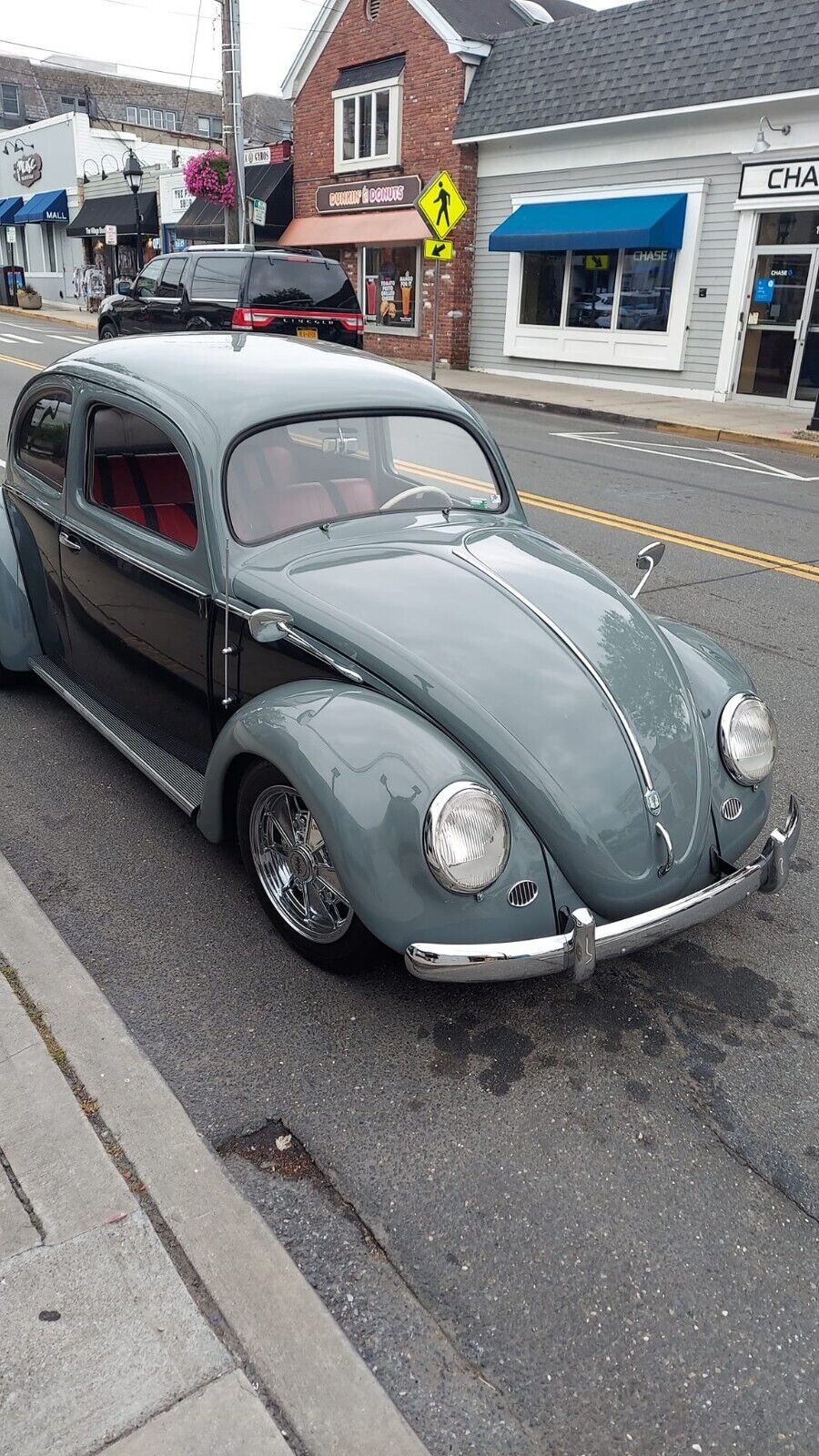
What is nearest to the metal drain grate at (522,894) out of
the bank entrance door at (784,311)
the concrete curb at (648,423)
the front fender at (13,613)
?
the front fender at (13,613)

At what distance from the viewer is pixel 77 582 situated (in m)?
4.33

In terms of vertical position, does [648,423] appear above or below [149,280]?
below

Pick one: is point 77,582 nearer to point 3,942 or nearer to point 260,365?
point 260,365

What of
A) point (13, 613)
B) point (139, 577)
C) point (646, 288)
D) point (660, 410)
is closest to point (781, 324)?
point (660, 410)

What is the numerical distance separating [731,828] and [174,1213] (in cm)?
185

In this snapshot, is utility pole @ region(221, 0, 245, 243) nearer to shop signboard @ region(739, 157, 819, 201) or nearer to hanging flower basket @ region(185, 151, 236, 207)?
hanging flower basket @ region(185, 151, 236, 207)

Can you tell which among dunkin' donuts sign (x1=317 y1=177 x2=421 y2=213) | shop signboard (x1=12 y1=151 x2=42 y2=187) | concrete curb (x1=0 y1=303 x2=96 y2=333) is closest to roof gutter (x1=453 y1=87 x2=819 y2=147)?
dunkin' donuts sign (x1=317 y1=177 x2=421 y2=213)

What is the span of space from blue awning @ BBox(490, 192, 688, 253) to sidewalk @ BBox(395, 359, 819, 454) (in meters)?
2.44

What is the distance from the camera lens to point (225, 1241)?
225 cm

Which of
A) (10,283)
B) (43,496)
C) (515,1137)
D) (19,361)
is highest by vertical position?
(10,283)

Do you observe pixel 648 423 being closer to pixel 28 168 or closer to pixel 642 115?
pixel 642 115

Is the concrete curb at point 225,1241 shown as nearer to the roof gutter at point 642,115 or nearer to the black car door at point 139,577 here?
the black car door at point 139,577

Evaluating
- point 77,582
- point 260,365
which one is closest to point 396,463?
point 260,365

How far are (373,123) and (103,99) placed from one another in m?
50.4
